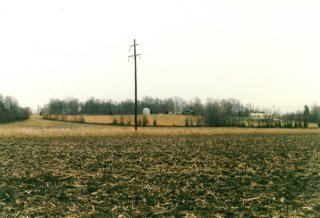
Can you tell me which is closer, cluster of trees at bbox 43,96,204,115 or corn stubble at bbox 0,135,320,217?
corn stubble at bbox 0,135,320,217

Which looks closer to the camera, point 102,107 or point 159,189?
point 159,189

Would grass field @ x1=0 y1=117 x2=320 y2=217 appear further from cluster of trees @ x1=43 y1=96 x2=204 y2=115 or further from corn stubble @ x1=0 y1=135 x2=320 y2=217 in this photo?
cluster of trees @ x1=43 y1=96 x2=204 y2=115

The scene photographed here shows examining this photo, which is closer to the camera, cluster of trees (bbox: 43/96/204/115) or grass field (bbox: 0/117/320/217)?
grass field (bbox: 0/117/320/217)

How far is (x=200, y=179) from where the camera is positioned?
11.0 meters

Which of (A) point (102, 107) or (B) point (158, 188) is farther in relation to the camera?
(A) point (102, 107)

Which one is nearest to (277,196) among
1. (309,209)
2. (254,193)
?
(254,193)

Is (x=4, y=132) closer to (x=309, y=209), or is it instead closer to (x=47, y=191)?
(x=47, y=191)

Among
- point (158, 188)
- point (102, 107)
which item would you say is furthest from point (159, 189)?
point (102, 107)

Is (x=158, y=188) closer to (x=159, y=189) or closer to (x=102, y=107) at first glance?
(x=159, y=189)

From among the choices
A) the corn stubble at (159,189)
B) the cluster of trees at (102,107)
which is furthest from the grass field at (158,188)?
the cluster of trees at (102,107)

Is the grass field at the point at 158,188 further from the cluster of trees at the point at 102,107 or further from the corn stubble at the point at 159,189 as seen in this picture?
the cluster of trees at the point at 102,107

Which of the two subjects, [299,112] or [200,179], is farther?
[299,112]

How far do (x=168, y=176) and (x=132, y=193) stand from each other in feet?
8.45

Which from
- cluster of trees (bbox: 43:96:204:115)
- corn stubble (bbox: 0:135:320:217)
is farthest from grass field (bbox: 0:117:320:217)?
cluster of trees (bbox: 43:96:204:115)
